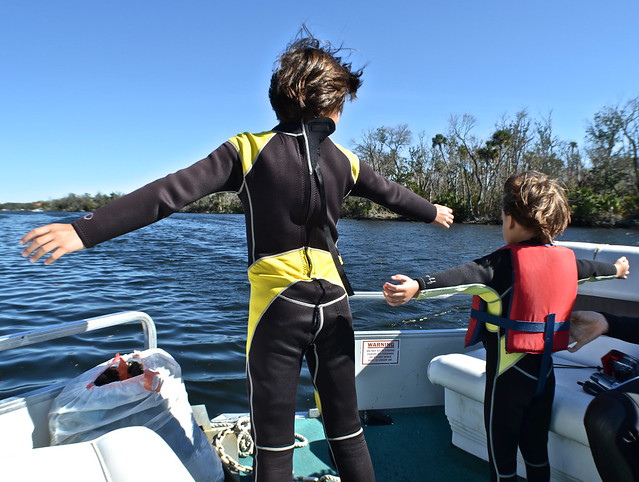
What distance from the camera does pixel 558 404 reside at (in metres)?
2.05

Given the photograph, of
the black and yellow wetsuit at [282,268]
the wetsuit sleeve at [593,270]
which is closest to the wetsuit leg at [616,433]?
the wetsuit sleeve at [593,270]

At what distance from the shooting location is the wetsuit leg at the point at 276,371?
1.43 metres

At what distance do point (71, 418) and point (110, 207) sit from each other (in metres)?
1.10

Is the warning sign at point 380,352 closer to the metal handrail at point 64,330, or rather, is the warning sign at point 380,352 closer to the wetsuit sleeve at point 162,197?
the metal handrail at point 64,330

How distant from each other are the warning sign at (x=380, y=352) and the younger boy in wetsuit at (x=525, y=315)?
115 centimetres

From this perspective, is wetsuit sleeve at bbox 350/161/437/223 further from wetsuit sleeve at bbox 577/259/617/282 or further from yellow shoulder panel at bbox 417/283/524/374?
wetsuit sleeve at bbox 577/259/617/282

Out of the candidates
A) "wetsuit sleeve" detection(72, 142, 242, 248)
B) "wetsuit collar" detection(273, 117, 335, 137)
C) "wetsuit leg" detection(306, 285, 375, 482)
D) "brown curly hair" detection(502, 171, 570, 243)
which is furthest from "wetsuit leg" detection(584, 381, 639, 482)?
"wetsuit sleeve" detection(72, 142, 242, 248)

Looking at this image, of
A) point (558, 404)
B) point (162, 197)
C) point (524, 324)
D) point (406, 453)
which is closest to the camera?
point (162, 197)

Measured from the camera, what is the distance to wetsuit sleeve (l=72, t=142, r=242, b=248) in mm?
1216

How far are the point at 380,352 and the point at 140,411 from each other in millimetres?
1609

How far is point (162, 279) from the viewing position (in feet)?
43.7

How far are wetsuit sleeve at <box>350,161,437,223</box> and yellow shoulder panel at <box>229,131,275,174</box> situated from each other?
403 mm

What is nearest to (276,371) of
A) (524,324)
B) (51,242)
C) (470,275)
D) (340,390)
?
(340,390)

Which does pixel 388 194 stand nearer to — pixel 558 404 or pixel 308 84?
pixel 308 84
